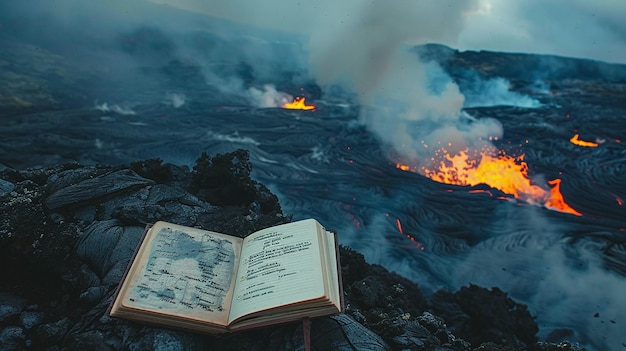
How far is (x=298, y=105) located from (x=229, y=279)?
30.7 metres

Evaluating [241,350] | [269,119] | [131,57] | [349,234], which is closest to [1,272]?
[241,350]

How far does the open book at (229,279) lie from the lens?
317 cm

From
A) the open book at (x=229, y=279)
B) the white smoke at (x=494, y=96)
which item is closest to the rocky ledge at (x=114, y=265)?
the open book at (x=229, y=279)

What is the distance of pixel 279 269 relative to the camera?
11.2 feet

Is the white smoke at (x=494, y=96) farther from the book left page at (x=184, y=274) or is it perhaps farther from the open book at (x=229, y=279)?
the book left page at (x=184, y=274)

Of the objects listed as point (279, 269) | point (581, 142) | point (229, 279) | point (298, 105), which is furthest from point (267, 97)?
point (279, 269)

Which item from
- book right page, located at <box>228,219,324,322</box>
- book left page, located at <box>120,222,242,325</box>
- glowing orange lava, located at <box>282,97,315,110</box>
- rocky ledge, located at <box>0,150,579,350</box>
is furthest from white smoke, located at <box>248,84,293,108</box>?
book right page, located at <box>228,219,324,322</box>

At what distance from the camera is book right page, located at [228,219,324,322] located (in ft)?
10.4

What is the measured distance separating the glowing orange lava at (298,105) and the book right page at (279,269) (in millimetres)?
28640

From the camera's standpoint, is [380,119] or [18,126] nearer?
[18,126]

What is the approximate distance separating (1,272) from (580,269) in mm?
15881

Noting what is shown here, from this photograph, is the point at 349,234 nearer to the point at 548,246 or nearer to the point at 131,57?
the point at 548,246

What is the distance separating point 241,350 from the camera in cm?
332

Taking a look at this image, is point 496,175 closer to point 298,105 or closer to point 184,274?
point 298,105
